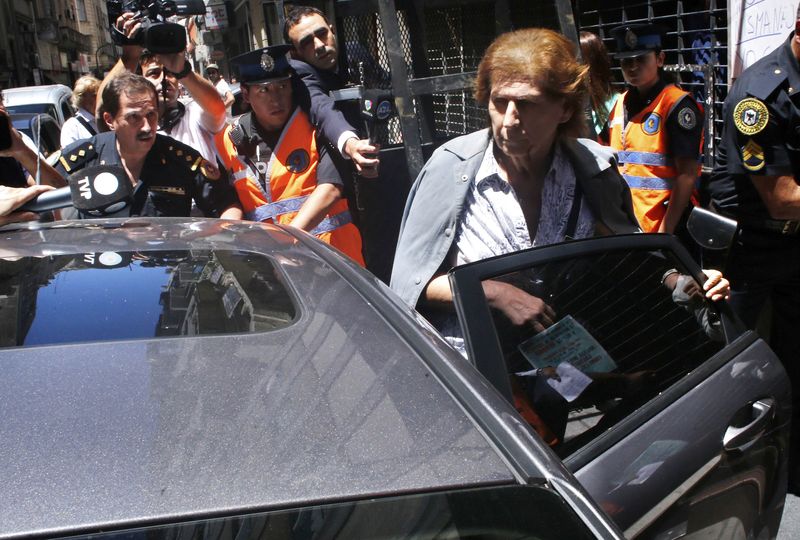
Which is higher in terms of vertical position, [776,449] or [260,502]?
[260,502]

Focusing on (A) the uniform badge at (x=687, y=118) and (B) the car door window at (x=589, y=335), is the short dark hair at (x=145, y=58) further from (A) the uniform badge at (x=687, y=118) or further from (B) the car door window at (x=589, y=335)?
(B) the car door window at (x=589, y=335)

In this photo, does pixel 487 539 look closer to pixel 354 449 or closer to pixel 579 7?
pixel 354 449

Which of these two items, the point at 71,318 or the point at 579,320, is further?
the point at 579,320

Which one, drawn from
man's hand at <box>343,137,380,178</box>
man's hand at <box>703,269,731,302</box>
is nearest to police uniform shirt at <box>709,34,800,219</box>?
man's hand at <box>703,269,731,302</box>

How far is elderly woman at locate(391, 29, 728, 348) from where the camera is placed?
251 centimetres

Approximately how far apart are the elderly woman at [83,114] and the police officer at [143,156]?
270 cm

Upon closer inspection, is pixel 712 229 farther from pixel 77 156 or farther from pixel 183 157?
pixel 77 156

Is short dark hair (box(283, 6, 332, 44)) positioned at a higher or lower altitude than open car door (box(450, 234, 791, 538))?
higher

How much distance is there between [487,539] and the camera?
4.06 ft

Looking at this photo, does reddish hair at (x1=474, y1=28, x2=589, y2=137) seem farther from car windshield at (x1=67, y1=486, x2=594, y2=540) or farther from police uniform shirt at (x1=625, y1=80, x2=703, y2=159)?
police uniform shirt at (x1=625, y1=80, x2=703, y2=159)

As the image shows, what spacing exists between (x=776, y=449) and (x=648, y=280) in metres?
0.58

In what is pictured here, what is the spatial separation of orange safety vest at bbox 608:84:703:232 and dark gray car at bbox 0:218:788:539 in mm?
2259

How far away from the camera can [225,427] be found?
4.16 feet

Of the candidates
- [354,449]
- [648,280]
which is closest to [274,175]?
[648,280]
